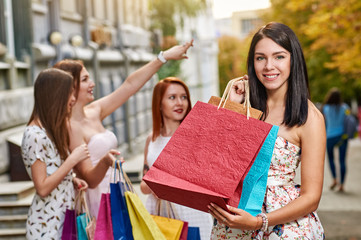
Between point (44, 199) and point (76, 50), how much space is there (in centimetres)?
742

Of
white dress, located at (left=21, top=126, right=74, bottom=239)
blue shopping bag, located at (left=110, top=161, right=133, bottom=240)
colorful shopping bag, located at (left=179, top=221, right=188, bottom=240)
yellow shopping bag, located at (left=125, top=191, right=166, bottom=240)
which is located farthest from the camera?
colorful shopping bag, located at (left=179, top=221, right=188, bottom=240)

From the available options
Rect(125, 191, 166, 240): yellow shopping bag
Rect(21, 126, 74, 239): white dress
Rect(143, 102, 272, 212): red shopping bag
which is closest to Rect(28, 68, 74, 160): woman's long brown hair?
Rect(21, 126, 74, 239): white dress

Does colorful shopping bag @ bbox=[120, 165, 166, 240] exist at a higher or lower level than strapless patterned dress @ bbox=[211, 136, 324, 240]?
lower

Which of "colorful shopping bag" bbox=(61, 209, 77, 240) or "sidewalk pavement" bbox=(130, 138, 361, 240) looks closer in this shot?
"colorful shopping bag" bbox=(61, 209, 77, 240)

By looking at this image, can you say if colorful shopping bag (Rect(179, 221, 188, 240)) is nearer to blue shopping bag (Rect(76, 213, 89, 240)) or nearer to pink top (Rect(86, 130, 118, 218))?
blue shopping bag (Rect(76, 213, 89, 240))

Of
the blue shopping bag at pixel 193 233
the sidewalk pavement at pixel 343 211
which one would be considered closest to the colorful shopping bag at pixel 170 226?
the blue shopping bag at pixel 193 233

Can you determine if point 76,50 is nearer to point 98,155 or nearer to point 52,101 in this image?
point 98,155

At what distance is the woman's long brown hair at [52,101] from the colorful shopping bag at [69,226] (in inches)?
17.6

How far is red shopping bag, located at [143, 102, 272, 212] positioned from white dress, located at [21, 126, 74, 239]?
1.34 metres

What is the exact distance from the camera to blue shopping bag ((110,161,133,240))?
3486 mm

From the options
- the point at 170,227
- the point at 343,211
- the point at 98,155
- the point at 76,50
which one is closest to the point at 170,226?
the point at 170,227

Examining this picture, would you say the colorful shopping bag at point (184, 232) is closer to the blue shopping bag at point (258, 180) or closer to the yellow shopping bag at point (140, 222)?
the yellow shopping bag at point (140, 222)

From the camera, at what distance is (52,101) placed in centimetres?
377

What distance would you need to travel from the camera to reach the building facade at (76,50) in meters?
7.49
